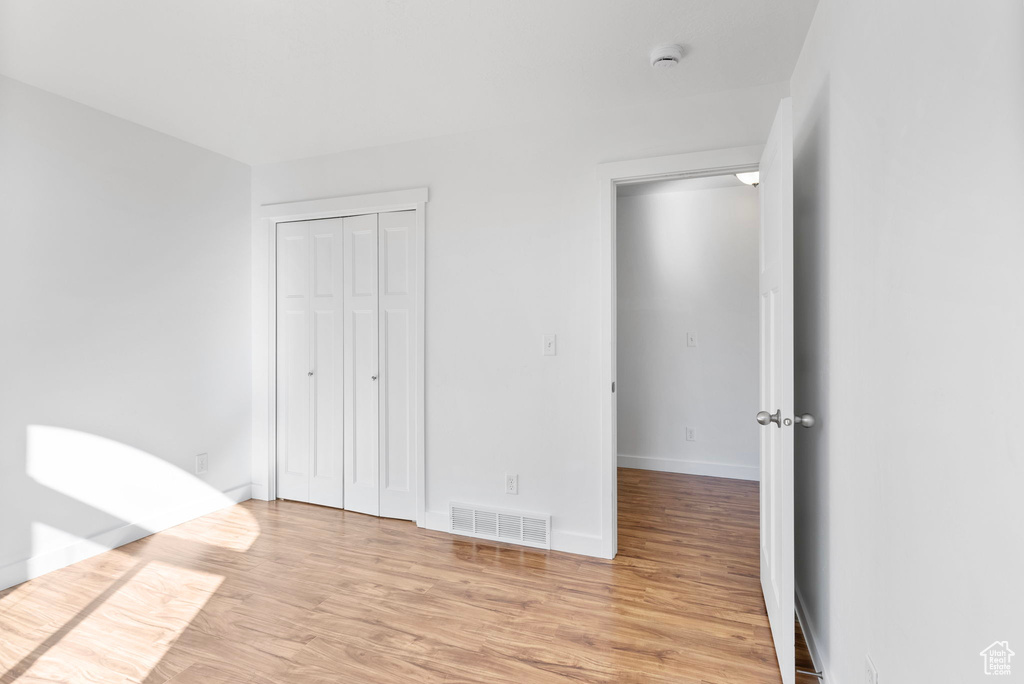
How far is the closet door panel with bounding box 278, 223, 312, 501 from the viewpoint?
3709 millimetres

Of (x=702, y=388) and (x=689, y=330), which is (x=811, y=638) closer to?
(x=702, y=388)

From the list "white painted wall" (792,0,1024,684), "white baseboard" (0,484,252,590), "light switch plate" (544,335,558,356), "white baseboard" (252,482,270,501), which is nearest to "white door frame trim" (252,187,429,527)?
"white baseboard" (252,482,270,501)

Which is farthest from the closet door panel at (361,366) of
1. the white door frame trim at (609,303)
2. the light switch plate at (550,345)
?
the white door frame trim at (609,303)

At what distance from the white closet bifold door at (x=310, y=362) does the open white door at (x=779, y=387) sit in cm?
270

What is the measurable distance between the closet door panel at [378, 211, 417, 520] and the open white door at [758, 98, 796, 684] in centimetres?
209

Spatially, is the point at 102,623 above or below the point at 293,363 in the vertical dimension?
below

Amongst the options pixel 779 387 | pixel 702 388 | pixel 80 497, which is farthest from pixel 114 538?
pixel 702 388

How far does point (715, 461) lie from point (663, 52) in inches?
131

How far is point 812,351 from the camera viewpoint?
1967 millimetres

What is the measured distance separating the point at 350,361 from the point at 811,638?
2967 millimetres

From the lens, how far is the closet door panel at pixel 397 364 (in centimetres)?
334

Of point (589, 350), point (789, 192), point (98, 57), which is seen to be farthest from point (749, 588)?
point (98, 57)

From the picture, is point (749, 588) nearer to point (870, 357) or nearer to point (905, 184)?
point (870, 357)

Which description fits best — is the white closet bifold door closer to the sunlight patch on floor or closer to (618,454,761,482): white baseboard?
the sunlight patch on floor
